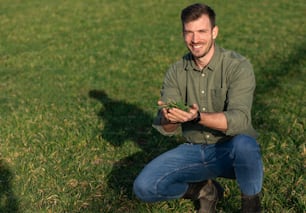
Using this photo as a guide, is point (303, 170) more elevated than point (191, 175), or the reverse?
point (191, 175)

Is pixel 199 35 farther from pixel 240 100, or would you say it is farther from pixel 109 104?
pixel 109 104

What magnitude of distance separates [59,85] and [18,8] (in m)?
13.1

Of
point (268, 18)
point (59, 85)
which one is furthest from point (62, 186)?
point (268, 18)

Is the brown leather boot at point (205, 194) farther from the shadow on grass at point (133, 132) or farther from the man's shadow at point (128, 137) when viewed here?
the man's shadow at point (128, 137)

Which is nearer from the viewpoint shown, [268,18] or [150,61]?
[150,61]

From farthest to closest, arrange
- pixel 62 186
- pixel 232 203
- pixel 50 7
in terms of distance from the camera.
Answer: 1. pixel 50 7
2. pixel 62 186
3. pixel 232 203

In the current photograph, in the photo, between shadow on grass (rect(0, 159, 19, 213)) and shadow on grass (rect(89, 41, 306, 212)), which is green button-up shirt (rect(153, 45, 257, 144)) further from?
shadow on grass (rect(0, 159, 19, 213))

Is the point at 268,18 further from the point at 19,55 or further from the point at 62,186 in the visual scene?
the point at 62,186

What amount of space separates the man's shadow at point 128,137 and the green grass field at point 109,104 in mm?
16

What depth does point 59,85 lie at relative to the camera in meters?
11.1

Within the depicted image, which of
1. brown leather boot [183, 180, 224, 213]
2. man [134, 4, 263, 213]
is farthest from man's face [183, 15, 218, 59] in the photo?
brown leather boot [183, 180, 224, 213]

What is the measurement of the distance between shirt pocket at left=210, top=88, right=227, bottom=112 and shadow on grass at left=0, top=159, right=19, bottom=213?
255 cm

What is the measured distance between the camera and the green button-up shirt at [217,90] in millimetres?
4984

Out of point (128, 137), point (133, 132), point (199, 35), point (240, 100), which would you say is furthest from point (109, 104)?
point (240, 100)
